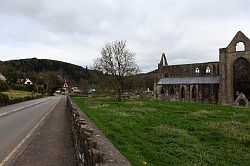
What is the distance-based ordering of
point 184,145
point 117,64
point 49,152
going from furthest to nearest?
point 117,64, point 184,145, point 49,152

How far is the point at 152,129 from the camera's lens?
1683 cm

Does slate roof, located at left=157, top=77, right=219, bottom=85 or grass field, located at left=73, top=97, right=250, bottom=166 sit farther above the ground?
slate roof, located at left=157, top=77, right=219, bottom=85

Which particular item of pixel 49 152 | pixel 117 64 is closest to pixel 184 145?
pixel 49 152

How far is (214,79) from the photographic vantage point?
244 feet

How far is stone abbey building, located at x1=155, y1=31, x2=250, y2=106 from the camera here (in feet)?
211

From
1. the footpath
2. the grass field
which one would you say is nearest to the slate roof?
the grass field

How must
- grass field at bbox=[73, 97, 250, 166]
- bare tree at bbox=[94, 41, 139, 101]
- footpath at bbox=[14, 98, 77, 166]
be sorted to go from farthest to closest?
1. bare tree at bbox=[94, 41, 139, 101]
2. grass field at bbox=[73, 97, 250, 166]
3. footpath at bbox=[14, 98, 77, 166]

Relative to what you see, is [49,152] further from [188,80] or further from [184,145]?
[188,80]

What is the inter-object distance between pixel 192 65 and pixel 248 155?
239ft

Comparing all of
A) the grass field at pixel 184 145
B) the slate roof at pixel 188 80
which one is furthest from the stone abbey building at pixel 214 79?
the grass field at pixel 184 145

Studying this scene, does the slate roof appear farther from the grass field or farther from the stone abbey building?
the grass field

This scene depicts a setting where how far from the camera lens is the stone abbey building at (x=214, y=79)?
64375 mm

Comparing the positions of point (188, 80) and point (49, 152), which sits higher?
point (188, 80)

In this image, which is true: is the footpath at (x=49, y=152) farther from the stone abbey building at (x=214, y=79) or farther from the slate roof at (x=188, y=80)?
the slate roof at (x=188, y=80)
